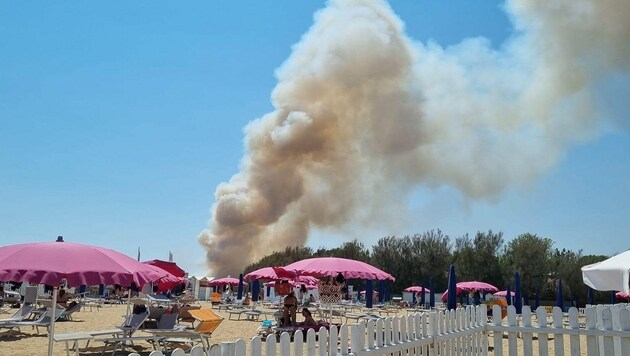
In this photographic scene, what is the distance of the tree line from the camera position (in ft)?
151

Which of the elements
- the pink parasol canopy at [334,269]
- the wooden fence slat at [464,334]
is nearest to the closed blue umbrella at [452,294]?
the pink parasol canopy at [334,269]

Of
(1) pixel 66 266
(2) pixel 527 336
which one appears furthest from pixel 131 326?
(2) pixel 527 336

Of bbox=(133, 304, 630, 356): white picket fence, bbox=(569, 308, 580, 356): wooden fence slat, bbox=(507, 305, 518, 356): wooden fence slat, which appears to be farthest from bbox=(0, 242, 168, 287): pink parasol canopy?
bbox=(569, 308, 580, 356): wooden fence slat

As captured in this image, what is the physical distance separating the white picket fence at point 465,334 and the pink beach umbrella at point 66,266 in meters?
1.72

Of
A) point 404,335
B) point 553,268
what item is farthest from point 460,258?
point 404,335

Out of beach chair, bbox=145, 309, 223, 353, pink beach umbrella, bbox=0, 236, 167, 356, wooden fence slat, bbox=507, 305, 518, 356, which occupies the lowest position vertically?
beach chair, bbox=145, 309, 223, 353

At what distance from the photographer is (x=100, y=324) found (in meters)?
17.1

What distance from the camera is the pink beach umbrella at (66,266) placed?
5352 mm

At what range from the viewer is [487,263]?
49.4 m

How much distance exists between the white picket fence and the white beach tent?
23 centimetres

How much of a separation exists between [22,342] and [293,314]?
569 cm

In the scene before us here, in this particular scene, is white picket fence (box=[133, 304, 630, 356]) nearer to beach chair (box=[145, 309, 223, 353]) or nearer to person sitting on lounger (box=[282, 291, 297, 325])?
beach chair (box=[145, 309, 223, 353])

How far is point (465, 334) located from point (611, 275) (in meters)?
1.74

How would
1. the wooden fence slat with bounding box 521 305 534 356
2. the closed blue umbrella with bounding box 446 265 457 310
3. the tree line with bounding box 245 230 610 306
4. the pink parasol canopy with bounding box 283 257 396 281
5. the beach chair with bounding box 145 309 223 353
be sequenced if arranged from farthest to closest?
the tree line with bounding box 245 230 610 306 < the closed blue umbrella with bounding box 446 265 457 310 < the pink parasol canopy with bounding box 283 257 396 281 < the beach chair with bounding box 145 309 223 353 < the wooden fence slat with bounding box 521 305 534 356
